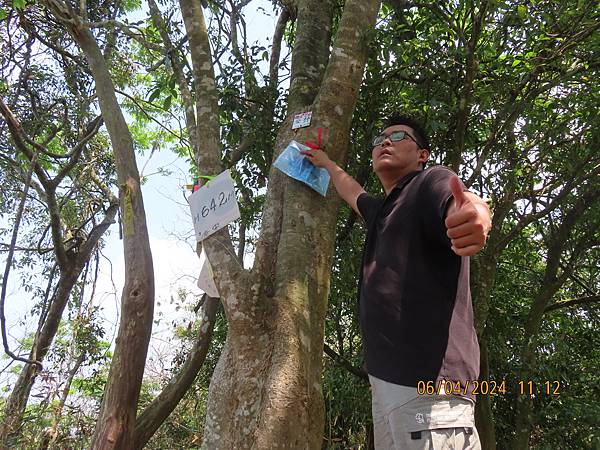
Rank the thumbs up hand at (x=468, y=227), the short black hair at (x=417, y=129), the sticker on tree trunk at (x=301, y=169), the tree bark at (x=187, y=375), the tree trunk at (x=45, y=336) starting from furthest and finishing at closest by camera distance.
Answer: the tree trunk at (x=45, y=336)
the tree bark at (x=187, y=375)
the sticker on tree trunk at (x=301, y=169)
the short black hair at (x=417, y=129)
the thumbs up hand at (x=468, y=227)

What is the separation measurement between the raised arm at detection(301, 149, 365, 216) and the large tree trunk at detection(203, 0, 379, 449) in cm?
8

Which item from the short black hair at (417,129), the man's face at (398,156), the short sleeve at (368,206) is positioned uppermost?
the short black hair at (417,129)

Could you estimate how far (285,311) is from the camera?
Answer: 1824mm

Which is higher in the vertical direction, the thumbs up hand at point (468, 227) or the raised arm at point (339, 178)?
the raised arm at point (339, 178)

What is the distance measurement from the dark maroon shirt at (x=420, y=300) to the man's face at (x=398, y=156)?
0.29 m

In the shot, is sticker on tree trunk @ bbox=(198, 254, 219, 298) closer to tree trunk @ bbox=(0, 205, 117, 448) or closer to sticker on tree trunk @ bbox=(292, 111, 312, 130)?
sticker on tree trunk @ bbox=(292, 111, 312, 130)

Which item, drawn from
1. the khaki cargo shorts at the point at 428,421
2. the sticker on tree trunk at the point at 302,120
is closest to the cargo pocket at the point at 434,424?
the khaki cargo shorts at the point at 428,421

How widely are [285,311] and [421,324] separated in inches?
22.7

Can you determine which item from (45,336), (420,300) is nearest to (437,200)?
(420,300)

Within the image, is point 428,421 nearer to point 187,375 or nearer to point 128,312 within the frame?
point 128,312

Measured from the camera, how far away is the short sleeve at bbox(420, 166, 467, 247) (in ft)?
4.55

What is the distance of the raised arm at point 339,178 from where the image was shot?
2.08 meters

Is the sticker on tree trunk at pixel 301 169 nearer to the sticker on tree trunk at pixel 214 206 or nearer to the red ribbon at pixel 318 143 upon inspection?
the red ribbon at pixel 318 143

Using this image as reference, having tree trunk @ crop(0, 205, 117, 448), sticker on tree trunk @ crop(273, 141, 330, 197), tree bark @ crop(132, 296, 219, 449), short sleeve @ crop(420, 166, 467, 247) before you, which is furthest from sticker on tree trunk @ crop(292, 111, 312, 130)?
tree trunk @ crop(0, 205, 117, 448)
